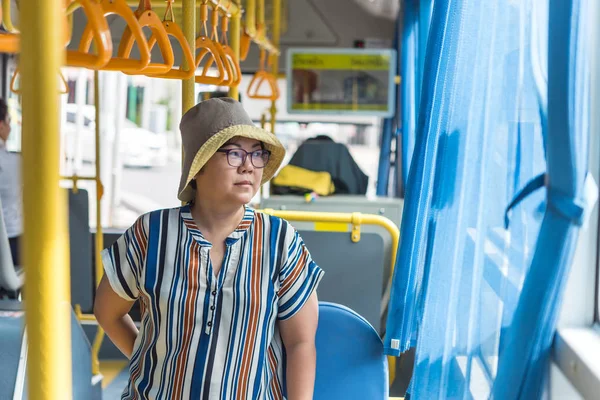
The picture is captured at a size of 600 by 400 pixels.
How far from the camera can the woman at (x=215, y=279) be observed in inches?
57.6

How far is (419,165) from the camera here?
183 cm

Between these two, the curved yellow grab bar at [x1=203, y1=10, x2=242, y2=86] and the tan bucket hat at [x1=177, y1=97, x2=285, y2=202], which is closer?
the tan bucket hat at [x1=177, y1=97, x2=285, y2=202]

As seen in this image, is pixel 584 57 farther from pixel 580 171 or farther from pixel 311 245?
pixel 311 245

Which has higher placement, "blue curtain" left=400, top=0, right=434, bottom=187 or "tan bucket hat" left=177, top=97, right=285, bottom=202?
"blue curtain" left=400, top=0, right=434, bottom=187

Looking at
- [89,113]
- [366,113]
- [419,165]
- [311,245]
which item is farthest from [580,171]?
[89,113]

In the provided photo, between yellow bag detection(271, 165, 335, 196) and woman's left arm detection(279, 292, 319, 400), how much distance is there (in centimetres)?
346

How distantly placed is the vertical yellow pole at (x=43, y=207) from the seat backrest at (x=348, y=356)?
1292 millimetres

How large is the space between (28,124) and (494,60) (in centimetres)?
126

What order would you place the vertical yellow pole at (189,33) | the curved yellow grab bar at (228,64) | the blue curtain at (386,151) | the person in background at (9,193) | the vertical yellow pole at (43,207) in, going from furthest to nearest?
1. the blue curtain at (386,151)
2. the person in background at (9,193)
3. the curved yellow grab bar at (228,64)
4. the vertical yellow pole at (189,33)
5. the vertical yellow pole at (43,207)

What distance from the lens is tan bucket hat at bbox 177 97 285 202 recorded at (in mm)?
1474

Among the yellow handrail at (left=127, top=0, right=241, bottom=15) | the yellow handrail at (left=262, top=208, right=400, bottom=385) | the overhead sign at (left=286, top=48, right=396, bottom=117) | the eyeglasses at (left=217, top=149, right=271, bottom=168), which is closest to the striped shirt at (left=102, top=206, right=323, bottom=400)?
the eyeglasses at (left=217, top=149, right=271, bottom=168)

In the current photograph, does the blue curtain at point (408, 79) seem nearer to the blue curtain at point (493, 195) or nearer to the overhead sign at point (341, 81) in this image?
the overhead sign at point (341, 81)

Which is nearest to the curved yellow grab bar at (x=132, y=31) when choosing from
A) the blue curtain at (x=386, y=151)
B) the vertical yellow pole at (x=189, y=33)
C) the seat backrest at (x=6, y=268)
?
the vertical yellow pole at (x=189, y=33)

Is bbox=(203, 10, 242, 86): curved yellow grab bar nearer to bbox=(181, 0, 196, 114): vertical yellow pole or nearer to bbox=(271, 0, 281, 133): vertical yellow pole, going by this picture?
bbox=(181, 0, 196, 114): vertical yellow pole
